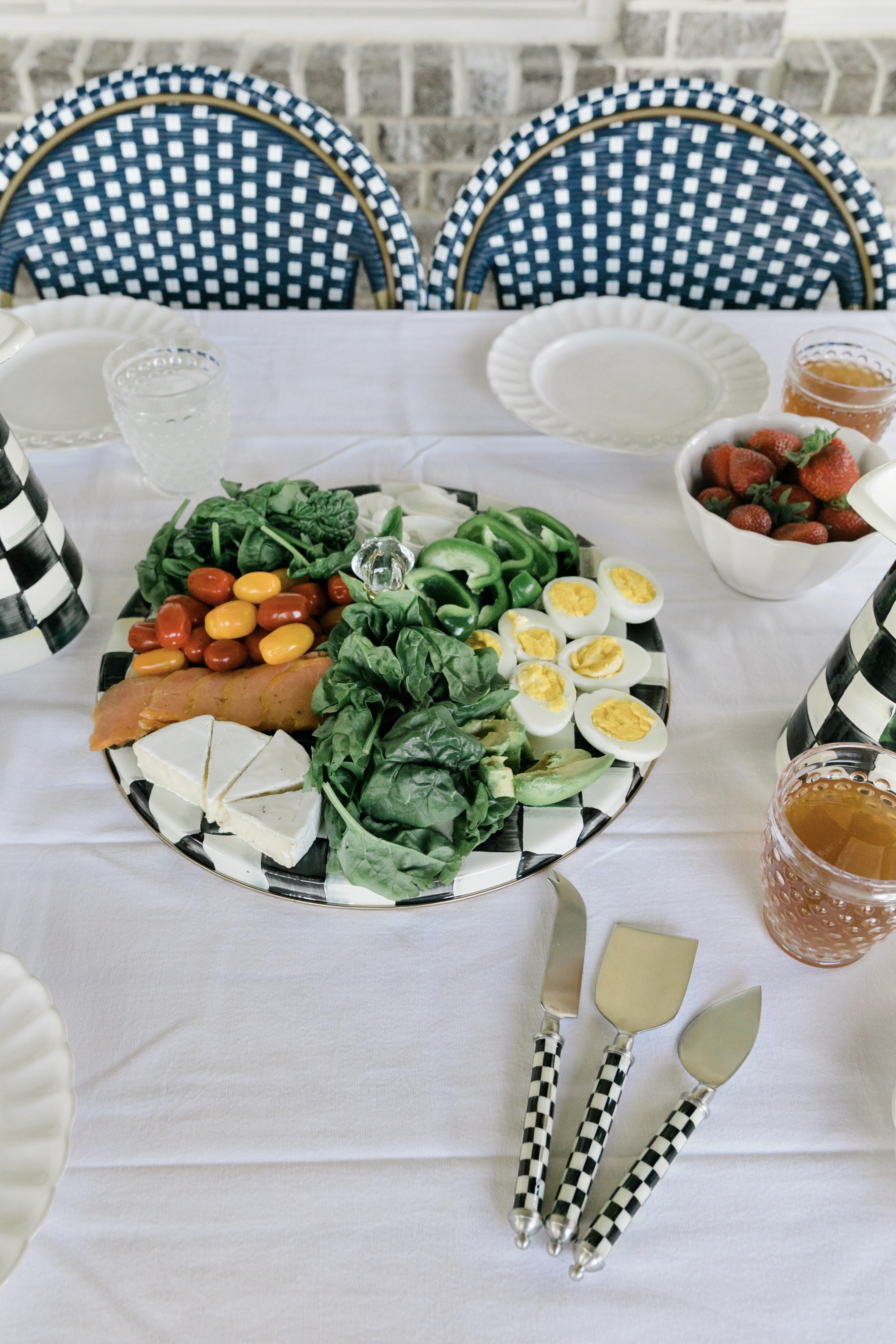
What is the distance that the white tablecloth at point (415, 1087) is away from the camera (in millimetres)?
655

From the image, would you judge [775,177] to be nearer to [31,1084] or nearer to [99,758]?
[99,758]

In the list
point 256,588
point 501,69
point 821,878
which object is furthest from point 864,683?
point 501,69

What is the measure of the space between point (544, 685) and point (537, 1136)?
0.42 meters

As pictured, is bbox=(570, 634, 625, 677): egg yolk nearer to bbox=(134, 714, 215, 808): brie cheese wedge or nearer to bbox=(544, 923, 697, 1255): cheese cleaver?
bbox=(544, 923, 697, 1255): cheese cleaver

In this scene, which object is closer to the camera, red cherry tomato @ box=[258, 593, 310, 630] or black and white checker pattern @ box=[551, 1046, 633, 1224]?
black and white checker pattern @ box=[551, 1046, 633, 1224]

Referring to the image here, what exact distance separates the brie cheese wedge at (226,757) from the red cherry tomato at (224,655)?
4.5 inches

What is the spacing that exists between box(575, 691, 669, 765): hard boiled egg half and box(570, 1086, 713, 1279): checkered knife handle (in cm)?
31

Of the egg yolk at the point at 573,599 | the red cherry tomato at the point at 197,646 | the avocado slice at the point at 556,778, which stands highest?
the egg yolk at the point at 573,599

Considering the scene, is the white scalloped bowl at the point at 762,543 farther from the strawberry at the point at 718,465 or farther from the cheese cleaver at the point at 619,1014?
the cheese cleaver at the point at 619,1014

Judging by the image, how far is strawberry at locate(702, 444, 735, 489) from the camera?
3.62 feet

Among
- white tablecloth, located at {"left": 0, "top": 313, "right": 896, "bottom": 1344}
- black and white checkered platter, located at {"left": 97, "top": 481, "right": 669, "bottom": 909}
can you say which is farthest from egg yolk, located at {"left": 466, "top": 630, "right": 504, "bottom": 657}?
white tablecloth, located at {"left": 0, "top": 313, "right": 896, "bottom": 1344}

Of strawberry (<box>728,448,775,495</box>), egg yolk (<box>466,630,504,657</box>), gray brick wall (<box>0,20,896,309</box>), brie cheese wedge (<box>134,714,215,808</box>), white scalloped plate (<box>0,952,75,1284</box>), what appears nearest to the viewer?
white scalloped plate (<box>0,952,75,1284</box>)

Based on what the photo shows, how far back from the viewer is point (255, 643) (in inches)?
40.3

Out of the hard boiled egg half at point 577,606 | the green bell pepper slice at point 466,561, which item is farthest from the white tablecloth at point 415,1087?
the green bell pepper slice at point 466,561
